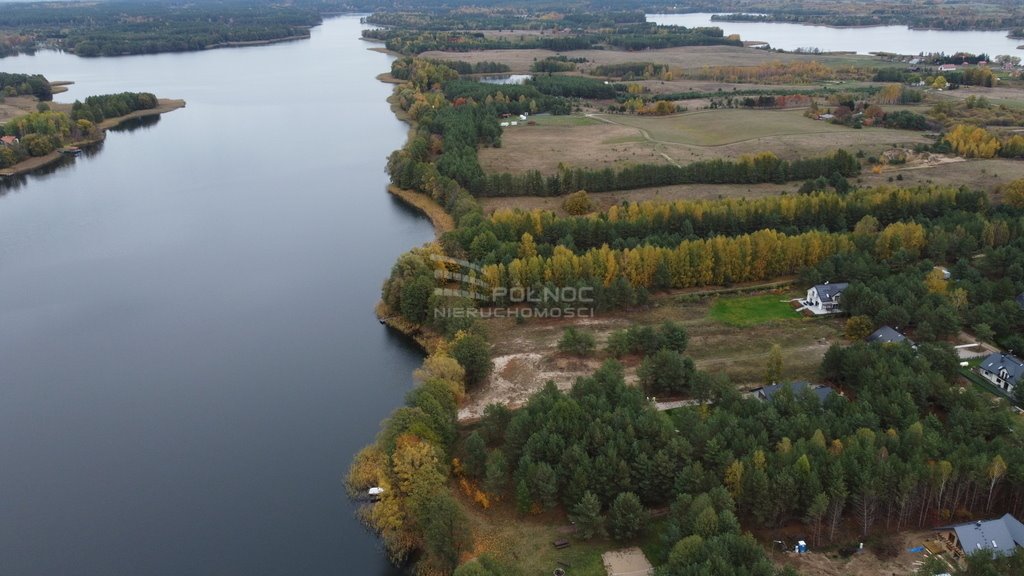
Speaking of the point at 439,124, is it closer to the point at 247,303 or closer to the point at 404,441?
the point at 247,303

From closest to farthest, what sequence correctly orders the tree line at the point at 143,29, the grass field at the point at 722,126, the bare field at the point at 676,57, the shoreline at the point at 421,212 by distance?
the shoreline at the point at 421,212 → the grass field at the point at 722,126 → the bare field at the point at 676,57 → the tree line at the point at 143,29

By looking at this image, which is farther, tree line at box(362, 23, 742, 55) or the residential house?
tree line at box(362, 23, 742, 55)

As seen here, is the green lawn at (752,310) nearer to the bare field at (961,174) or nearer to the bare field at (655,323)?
the bare field at (655,323)

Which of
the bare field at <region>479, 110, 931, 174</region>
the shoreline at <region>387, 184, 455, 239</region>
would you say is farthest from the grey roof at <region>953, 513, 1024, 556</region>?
the bare field at <region>479, 110, 931, 174</region>

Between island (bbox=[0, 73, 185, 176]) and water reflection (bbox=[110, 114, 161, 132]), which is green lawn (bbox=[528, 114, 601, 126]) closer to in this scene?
water reflection (bbox=[110, 114, 161, 132])

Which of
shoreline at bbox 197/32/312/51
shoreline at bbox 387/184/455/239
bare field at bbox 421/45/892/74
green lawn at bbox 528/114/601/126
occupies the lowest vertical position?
shoreline at bbox 387/184/455/239

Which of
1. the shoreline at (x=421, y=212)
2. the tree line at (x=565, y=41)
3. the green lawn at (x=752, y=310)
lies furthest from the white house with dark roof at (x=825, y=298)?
the tree line at (x=565, y=41)

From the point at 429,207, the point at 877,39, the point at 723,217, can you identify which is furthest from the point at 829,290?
the point at 877,39
